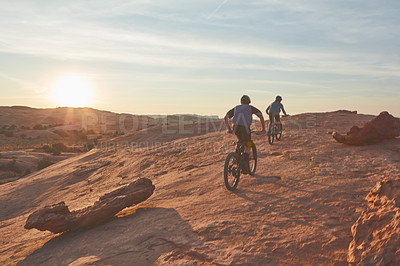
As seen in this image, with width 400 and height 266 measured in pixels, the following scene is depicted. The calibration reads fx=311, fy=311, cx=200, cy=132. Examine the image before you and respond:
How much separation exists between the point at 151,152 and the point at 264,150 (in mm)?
6622

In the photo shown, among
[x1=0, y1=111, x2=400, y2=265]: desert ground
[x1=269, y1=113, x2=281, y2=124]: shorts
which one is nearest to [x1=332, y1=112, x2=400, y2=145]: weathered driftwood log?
[x1=0, y1=111, x2=400, y2=265]: desert ground

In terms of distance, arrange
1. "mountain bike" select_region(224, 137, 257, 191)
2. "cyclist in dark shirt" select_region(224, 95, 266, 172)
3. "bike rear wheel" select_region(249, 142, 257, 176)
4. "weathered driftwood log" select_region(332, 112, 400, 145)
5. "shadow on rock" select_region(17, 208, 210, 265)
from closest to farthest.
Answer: "shadow on rock" select_region(17, 208, 210, 265)
"mountain bike" select_region(224, 137, 257, 191)
"cyclist in dark shirt" select_region(224, 95, 266, 172)
"bike rear wheel" select_region(249, 142, 257, 176)
"weathered driftwood log" select_region(332, 112, 400, 145)

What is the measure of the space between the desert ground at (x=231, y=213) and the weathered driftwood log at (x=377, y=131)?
29 cm

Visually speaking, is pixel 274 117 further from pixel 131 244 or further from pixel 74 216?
pixel 131 244

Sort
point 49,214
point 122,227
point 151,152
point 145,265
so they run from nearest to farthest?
1. point 145,265
2. point 122,227
3. point 49,214
4. point 151,152

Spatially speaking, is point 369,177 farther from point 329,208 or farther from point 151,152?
point 151,152

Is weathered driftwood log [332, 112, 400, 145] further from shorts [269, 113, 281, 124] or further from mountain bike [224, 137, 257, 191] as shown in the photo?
mountain bike [224, 137, 257, 191]

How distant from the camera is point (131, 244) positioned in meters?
5.65

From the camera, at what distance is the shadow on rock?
16.6 ft

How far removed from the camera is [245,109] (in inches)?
311

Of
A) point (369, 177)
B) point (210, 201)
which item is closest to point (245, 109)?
point (210, 201)

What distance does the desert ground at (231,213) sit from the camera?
16.2 feet

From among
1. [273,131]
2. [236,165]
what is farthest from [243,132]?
[273,131]

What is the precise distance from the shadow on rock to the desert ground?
19 millimetres
